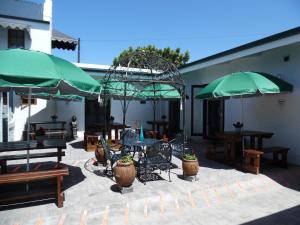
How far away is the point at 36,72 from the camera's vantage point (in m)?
4.04

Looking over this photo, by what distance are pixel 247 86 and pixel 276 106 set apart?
7.00ft

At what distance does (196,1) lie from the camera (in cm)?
1263

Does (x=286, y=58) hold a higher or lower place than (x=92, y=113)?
higher

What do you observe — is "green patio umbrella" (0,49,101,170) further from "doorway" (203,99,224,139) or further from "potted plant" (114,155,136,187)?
"doorway" (203,99,224,139)

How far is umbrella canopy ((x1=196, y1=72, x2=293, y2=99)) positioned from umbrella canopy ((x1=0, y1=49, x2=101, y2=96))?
12.1 ft

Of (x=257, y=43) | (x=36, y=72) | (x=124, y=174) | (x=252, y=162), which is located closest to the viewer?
(x=36, y=72)

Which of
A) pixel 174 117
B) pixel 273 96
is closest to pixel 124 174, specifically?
pixel 273 96

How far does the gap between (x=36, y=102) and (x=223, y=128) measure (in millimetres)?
8925

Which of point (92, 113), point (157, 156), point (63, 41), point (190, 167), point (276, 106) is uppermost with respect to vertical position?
point (63, 41)

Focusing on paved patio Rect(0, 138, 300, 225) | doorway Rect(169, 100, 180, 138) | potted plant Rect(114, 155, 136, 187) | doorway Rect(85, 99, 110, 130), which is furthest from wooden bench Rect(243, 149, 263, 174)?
doorway Rect(85, 99, 110, 130)

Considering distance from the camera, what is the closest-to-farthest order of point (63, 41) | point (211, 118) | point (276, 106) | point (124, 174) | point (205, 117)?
point (124, 174)
point (276, 106)
point (211, 118)
point (205, 117)
point (63, 41)

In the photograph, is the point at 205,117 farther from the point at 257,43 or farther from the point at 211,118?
the point at 257,43

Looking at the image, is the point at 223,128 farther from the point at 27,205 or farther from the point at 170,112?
the point at 27,205

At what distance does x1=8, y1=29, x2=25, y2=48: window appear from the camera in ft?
38.5
